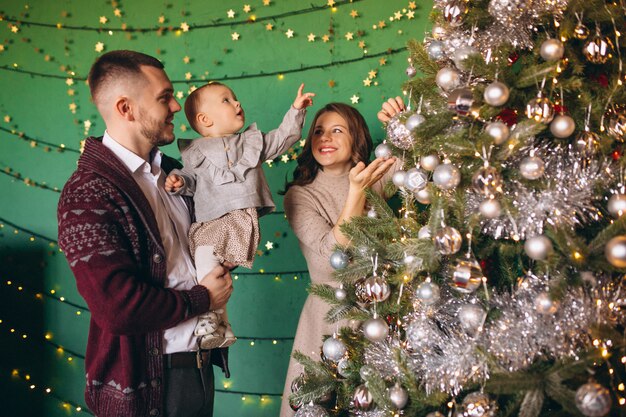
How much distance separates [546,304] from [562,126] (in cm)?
38

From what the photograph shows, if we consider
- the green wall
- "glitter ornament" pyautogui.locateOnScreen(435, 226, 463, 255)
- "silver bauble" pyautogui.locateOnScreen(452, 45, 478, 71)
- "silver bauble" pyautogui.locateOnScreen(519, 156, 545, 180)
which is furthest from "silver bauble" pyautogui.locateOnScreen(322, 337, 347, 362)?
the green wall

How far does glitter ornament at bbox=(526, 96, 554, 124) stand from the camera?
123 cm

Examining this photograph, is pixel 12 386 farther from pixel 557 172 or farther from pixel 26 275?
Answer: pixel 557 172

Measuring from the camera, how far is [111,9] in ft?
9.37

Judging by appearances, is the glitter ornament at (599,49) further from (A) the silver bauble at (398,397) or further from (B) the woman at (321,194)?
(A) the silver bauble at (398,397)

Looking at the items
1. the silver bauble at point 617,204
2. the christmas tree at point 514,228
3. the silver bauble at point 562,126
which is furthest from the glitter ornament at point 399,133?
the silver bauble at point 617,204

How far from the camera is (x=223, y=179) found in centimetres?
186

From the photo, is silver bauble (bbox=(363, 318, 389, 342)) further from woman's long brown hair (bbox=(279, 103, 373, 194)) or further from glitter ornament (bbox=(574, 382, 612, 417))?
woman's long brown hair (bbox=(279, 103, 373, 194))

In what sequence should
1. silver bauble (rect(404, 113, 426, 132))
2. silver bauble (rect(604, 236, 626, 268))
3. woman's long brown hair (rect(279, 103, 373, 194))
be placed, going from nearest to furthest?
1. silver bauble (rect(604, 236, 626, 268))
2. silver bauble (rect(404, 113, 426, 132))
3. woman's long brown hair (rect(279, 103, 373, 194))

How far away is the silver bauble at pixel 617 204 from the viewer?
1176 mm

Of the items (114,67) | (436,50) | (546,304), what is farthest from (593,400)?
(114,67)

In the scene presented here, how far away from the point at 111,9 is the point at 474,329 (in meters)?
2.44

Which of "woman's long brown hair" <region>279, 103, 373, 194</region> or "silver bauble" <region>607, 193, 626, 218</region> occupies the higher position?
"woman's long brown hair" <region>279, 103, 373, 194</region>

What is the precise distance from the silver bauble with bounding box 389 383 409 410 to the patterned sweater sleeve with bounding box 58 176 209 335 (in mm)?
610
